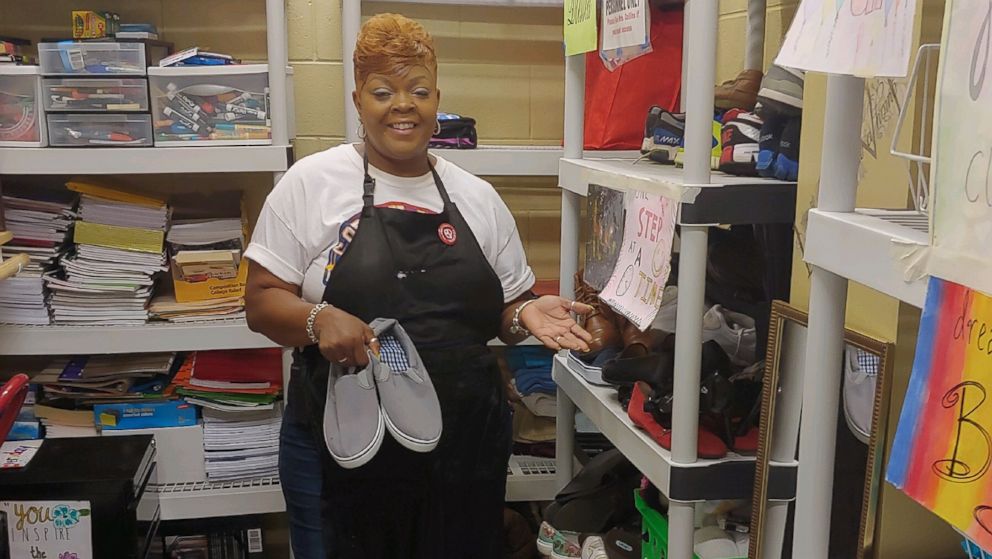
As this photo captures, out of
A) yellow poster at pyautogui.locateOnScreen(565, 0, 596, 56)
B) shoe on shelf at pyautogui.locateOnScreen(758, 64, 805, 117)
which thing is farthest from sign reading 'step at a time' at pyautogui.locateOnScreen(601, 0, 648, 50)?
shoe on shelf at pyautogui.locateOnScreen(758, 64, 805, 117)

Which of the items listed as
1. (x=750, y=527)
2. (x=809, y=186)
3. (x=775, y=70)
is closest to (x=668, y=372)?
(x=750, y=527)

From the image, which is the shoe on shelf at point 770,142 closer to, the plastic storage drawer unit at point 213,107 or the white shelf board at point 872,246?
the white shelf board at point 872,246

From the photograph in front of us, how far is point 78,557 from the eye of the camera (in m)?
1.94

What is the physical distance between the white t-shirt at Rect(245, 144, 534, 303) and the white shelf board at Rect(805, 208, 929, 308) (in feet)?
3.11

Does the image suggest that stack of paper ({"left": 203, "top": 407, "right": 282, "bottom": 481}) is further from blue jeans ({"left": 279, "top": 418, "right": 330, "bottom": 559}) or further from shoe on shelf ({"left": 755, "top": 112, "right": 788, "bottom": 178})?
shoe on shelf ({"left": 755, "top": 112, "right": 788, "bottom": 178})

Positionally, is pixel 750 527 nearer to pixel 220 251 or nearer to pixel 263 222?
pixel 263 222

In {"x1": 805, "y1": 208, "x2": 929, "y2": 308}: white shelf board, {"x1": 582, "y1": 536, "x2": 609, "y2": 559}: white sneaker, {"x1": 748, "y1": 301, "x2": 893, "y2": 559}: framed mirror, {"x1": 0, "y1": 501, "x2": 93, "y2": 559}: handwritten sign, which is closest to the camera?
{"x1": 805, "y1": 208, "x2": 929, "y2": 308}: white shelf board

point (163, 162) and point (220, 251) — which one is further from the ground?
point (163, 162)

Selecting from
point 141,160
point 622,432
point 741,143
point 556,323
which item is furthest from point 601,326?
point 141,160

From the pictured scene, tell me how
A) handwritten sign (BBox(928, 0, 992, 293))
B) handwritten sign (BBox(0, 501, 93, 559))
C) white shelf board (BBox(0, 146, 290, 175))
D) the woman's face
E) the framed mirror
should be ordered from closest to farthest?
handwritten sign (BBox(928, 0, 992, 293)), the framed mirror, the woman's face, handwritten sign (BBox(0, 501, 93, 559)), white shelf board (BBox(0, 146, 290, 175))

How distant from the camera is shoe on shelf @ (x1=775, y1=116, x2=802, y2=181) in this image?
1375 millimetres

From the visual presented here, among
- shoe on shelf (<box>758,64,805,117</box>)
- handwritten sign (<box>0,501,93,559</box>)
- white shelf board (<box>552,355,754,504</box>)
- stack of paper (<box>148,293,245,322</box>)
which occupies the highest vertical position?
shoe on shelf (<box>758,64,805,117</box>)

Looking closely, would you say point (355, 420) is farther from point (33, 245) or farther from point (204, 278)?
point (33, 245)

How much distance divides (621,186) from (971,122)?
39.2 inches
